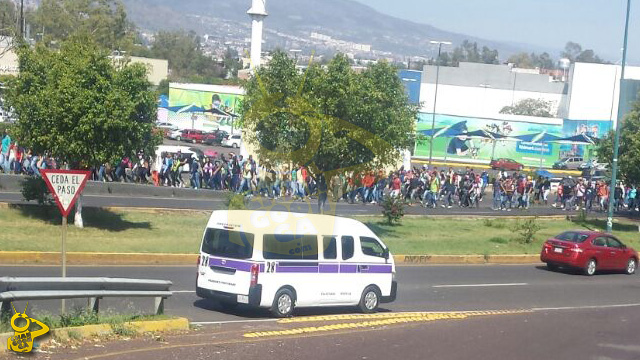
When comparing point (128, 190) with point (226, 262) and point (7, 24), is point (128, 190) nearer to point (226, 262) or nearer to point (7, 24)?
point (7, 24)

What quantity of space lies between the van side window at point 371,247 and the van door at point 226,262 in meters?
2.74

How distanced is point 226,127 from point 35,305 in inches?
2906

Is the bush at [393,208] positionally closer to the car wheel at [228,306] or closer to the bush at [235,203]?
the bush at [235,203]

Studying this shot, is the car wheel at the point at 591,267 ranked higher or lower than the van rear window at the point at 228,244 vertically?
lower

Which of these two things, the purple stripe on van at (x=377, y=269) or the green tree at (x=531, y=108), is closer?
the purple stripe on van at (x=377, y=269)

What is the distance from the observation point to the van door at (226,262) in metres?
14.8

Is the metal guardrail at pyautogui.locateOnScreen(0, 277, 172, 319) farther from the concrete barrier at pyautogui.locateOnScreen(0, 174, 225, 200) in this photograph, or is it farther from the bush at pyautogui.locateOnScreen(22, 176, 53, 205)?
the concrete barrier at pyautogui.locateOnScreen(0, 174, 225, 200)

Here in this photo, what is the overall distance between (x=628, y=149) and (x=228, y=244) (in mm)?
27503

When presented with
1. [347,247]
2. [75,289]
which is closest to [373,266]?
[347,247]

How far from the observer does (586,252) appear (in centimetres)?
2681

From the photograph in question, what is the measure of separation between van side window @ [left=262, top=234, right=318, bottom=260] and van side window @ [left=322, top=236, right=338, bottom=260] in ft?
0.67

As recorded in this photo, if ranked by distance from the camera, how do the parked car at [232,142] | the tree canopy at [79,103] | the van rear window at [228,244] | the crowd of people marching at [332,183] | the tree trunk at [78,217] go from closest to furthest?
the van rear window at [228,244], the tree canopy at [79,103], the tree trunk at [78,217], the crowd of people marching at [332,183], the parked car at [232,142]

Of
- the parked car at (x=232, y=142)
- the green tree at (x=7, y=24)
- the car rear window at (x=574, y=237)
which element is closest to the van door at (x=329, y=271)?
the car rear window at (x=574, y=237)

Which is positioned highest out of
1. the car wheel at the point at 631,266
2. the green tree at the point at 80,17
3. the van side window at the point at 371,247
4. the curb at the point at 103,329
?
the green tree at the point at 80,17
